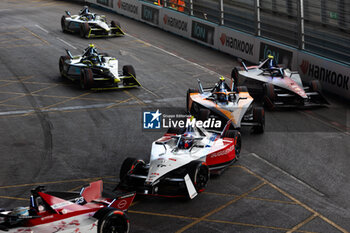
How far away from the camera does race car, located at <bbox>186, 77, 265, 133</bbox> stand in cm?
1962

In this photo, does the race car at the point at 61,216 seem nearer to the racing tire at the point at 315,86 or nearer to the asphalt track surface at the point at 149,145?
the asphalt track surface at the point at 149,145

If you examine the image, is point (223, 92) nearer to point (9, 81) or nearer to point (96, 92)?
point (96, 92)

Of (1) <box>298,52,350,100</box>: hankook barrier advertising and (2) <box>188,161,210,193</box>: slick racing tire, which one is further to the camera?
(1) <box>298,52,350,100</box>: hankook barrier advertising

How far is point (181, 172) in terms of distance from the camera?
15.4 metres

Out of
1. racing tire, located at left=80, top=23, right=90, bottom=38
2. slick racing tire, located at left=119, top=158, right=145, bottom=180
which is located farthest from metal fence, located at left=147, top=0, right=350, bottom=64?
slick racing tire, located at left=119, top=158, right=145, bottom=180

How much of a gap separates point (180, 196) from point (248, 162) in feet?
12.0

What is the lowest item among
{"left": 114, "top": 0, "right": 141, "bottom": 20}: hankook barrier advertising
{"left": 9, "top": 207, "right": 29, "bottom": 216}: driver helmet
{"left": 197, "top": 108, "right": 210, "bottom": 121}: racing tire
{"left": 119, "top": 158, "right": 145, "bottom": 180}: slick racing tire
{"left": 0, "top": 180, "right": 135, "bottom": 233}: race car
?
{"left": 114, "top": 0, "right": 141, "bottom": 20}: hankook barrier advertising

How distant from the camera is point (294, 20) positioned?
28.8 meters

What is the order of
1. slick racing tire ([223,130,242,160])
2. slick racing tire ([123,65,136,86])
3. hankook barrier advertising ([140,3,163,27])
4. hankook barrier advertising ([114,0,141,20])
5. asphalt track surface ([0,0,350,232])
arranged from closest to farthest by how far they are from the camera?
1. asphalt track surface ([0,0,350,232])
2. slick racing tire ([223,130,242,160])
3. slick racing tire ([123,65,136,86])
4. hankook barrier advertising ([140,3,163,27])
5. hankook barrier advertising ([114,0,141,20])

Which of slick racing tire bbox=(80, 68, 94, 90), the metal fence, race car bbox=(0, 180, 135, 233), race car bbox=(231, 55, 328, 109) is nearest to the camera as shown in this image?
race car bbox=(0, 180, 135, 233)

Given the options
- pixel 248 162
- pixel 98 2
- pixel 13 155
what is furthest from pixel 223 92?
pixel 98 2

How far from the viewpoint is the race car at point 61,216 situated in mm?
11570

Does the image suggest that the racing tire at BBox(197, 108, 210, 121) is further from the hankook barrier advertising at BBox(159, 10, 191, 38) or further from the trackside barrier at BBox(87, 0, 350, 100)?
the hankook barrier advertising at BBox(159, 10, 191, 38)

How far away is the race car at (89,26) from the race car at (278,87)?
12.9 meters
